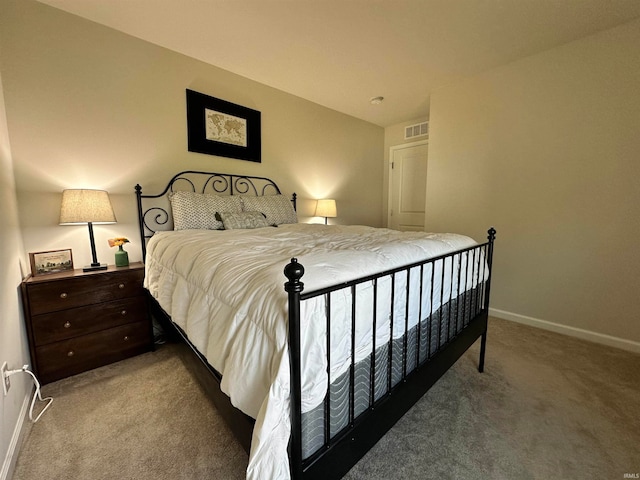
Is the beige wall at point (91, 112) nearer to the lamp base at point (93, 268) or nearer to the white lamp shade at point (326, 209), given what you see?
the lamp base at point (93, 268)

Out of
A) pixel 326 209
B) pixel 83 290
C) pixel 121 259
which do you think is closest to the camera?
pixel 83 290

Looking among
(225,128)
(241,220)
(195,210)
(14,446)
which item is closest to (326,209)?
(241,220)

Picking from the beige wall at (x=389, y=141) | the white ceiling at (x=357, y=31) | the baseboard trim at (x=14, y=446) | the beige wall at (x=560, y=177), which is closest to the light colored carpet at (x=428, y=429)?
the baseboard trim at (x=14, y=446)

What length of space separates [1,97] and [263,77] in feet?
6.57

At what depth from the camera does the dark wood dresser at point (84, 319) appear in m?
1.68

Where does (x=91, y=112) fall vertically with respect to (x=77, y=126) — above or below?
above

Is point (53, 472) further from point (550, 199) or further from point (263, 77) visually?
point (550, 199)

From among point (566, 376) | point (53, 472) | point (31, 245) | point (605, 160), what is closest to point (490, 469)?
point (566, 376)

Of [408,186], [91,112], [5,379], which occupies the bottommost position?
[5,379]

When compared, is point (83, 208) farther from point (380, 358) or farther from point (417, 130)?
point (417, 130)

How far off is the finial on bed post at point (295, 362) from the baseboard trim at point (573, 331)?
111 inches

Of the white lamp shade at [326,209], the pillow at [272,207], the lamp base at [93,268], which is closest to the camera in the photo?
the lamp base at [93,268]

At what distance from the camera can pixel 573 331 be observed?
2.40 m

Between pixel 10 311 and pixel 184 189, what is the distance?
4.84ft
